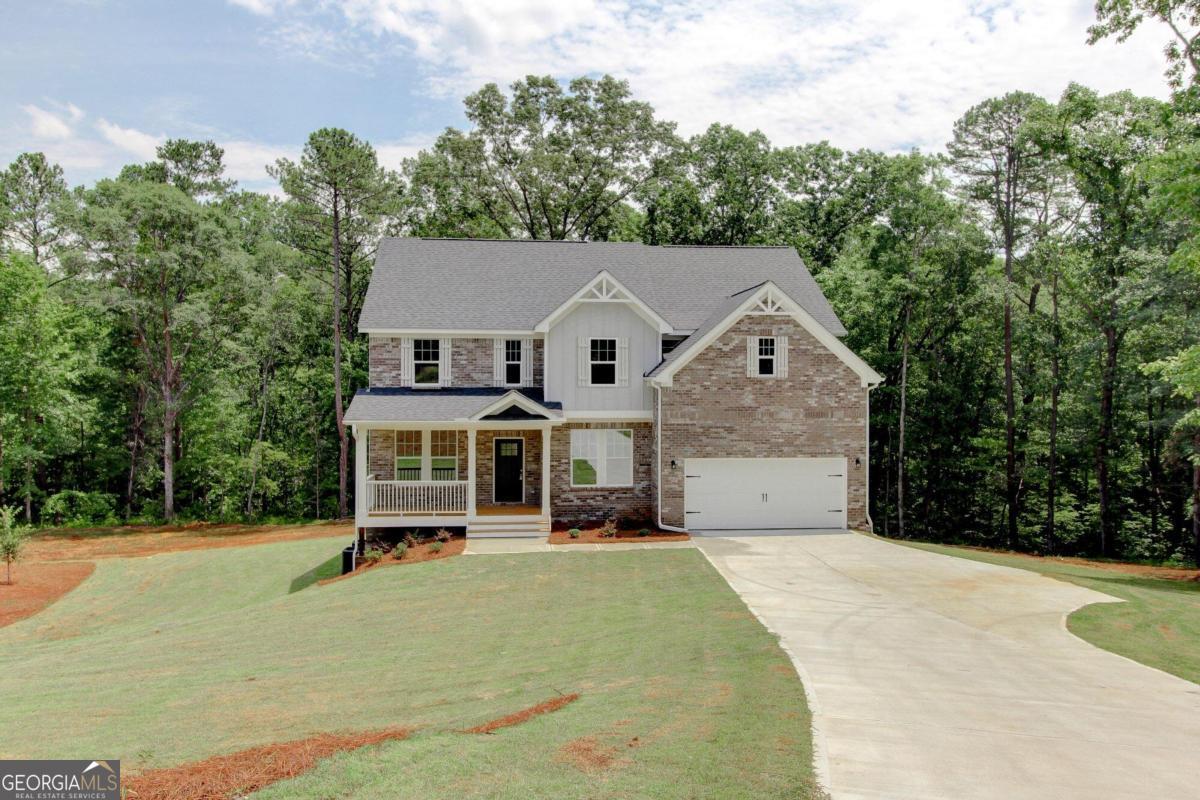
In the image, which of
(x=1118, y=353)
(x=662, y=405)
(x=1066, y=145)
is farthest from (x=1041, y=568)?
(x=1066, y=145)

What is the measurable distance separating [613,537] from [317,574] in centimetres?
852

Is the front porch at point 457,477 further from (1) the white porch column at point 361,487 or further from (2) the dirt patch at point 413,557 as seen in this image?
(2) the dirt patch at point 413,557

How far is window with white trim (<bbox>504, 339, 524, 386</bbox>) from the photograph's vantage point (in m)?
24.9

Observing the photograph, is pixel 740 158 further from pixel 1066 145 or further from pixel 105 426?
pixel 105 426

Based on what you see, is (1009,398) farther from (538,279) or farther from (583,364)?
(538,279)

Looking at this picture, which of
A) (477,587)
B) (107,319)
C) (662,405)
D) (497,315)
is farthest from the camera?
(107,319)

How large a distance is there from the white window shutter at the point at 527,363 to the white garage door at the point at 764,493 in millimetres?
5731

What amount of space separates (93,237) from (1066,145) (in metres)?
38.0

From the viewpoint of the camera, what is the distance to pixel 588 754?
7.24 metres

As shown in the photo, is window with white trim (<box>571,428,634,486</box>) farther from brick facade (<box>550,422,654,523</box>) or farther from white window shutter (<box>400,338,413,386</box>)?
white window shutter (<box>400,338,413,386</box>)

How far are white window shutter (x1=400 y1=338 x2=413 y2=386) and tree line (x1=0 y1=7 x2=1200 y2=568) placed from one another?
38.1 feet

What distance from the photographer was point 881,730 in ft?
26.0

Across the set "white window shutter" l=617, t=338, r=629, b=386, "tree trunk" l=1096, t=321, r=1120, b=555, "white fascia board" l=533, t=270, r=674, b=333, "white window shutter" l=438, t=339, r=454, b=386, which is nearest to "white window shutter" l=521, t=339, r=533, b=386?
"white fascia board" l=533, t=270, r=674, b=333

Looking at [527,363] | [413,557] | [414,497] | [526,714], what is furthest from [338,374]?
[526,714]
